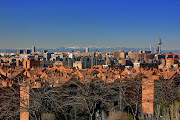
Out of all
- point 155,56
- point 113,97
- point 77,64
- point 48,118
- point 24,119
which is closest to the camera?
point 24,119

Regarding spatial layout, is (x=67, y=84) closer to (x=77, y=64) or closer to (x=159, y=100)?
(x=159, y=100)

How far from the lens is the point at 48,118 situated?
570 inches

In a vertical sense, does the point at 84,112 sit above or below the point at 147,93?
below

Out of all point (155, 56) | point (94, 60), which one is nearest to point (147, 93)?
point (94, 60)

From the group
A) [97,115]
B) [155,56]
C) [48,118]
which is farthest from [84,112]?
[155,56]

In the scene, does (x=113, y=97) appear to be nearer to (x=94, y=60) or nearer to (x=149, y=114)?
(x=149, y=114)

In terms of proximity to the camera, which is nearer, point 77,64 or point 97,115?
point 97,115

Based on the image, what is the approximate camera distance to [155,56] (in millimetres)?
138375

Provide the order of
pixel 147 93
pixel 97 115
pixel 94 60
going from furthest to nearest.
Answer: pixel 94 60, pixel 147 93, pixel 97 115

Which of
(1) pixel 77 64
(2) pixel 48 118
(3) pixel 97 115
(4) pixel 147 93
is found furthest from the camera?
(1) pixel 77 64

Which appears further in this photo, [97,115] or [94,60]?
[94,60]

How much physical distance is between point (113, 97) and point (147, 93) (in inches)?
95.8

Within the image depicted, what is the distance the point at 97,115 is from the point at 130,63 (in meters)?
83.3

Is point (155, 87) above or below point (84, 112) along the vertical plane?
above
